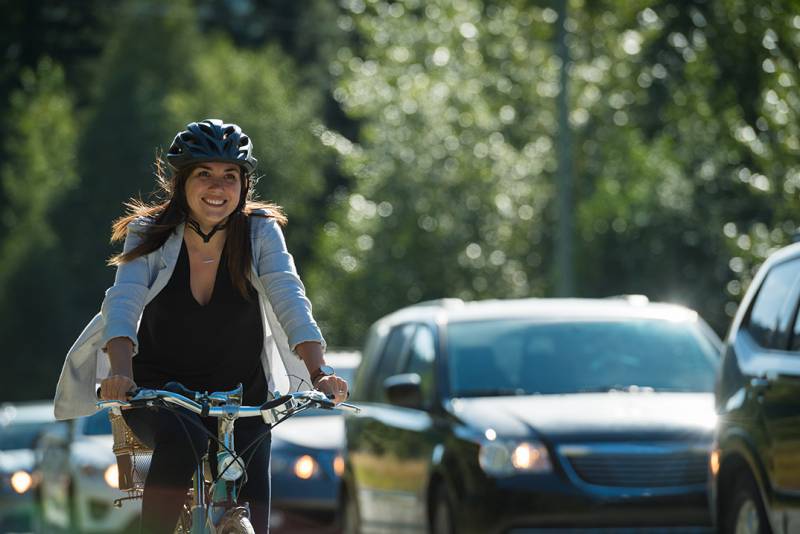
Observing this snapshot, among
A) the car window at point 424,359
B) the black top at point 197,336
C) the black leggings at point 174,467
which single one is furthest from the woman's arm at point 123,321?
the car window at point 424,359

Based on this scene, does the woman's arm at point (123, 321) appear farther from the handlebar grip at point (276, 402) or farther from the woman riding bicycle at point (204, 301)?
the handlebar grip at point (276, 402)

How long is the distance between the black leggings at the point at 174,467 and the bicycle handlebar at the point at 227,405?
116 mm

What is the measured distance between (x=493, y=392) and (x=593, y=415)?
Answer: 908mm

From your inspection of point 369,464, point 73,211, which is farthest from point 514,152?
point 73,211

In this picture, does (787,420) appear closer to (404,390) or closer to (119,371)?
(119,371)

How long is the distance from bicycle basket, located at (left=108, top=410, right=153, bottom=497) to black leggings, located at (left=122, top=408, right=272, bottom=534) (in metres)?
0.14

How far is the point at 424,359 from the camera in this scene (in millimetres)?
12258

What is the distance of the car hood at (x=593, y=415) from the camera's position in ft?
34.6

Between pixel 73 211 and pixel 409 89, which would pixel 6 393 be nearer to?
pixel 73 211

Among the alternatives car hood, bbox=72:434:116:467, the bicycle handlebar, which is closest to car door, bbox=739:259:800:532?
the bicycle handlebar

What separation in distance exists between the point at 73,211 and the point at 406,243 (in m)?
29.5

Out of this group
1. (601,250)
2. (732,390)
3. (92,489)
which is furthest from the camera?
(601,250)

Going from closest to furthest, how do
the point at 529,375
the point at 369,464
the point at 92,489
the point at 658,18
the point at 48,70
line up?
the point at 529,375 → the point at 369,464 → the point at 92,489 → the point at 658,18 → the point at 48,70

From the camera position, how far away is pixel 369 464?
1283cm
